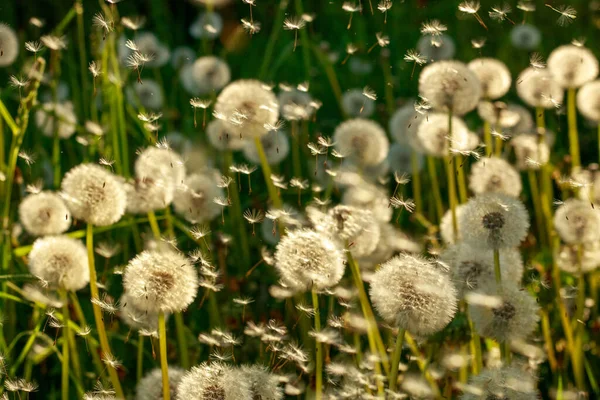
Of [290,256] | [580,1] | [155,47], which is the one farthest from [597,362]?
[580,1]

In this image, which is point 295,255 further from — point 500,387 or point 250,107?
point 250,107

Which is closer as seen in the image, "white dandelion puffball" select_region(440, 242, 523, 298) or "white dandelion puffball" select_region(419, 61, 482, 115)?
"white dandelion puffball" select_region(440, 242, 523, 298)

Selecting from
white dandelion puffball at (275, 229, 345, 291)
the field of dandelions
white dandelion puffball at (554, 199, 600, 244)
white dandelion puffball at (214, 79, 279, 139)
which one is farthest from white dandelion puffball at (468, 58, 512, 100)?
white dandelion puffball at (275, 229, 345, 291)

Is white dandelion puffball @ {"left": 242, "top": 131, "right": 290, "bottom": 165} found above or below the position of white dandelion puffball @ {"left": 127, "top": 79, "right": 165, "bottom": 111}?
below

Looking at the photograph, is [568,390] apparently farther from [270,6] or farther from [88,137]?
Answer: [270,6]

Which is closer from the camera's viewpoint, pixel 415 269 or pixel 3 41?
pixel 415 269

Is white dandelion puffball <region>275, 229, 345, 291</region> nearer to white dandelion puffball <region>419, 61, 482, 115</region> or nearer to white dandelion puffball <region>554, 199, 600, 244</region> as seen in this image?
white dandelion puffball <region>419, 61, 482, 115</region>
